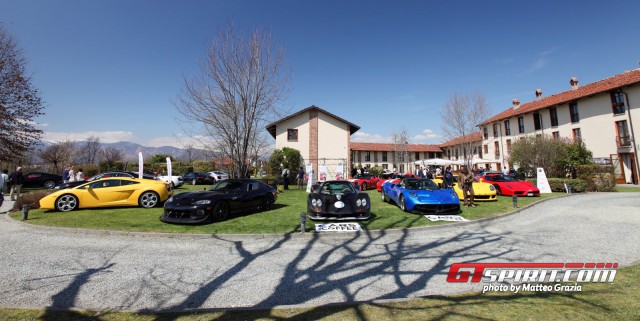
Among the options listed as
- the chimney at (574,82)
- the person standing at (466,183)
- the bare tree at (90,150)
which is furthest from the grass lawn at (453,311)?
the bare tree at (90,150)

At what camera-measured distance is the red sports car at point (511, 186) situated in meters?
14.0

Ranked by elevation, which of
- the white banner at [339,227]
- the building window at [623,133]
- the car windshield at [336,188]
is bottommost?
the white banner at [339,227]

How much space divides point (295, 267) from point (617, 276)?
4.80 meters

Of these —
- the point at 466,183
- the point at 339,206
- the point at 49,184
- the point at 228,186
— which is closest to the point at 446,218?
the point at 466,183

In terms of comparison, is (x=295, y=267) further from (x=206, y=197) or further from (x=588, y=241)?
(x=588, y=241)

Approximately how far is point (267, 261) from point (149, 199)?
7.96 meters

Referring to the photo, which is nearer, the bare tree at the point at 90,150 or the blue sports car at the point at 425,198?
the blue sports car at the point at 425,198

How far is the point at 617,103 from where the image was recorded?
81.5 ft

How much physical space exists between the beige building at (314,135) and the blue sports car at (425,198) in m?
20.3

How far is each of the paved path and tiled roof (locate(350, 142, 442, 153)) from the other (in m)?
42.6

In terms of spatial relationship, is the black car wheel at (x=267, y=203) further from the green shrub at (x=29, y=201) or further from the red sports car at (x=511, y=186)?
the red sports car at (x=511, y=186)

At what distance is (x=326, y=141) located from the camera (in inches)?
1254

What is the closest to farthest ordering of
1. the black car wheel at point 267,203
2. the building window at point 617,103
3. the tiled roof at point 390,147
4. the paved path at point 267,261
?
the paved path at point 267,261 → the black car wheel at point 267,203 → the building window at point 617,103 → the tiled roof at point 390,147

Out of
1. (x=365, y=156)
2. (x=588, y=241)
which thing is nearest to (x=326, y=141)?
(x=365, y=156)
